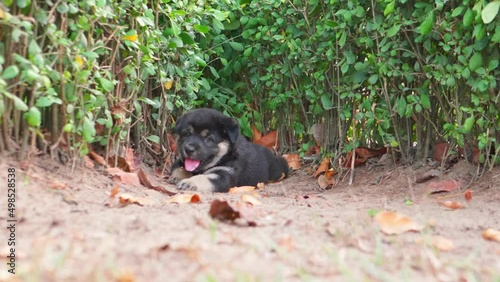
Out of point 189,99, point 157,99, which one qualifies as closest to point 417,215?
point 157,99

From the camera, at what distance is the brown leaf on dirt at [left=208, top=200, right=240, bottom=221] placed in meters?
4.02

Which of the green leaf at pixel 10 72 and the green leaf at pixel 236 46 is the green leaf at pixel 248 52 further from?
the green leaf at pixel 10 72

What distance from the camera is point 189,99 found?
782 centimetres

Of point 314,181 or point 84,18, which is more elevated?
point 84,18

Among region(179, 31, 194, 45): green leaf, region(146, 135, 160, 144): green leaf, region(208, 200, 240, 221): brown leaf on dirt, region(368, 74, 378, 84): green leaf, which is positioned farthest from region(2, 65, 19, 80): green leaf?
region(368, 74, 378, 84): green leaf

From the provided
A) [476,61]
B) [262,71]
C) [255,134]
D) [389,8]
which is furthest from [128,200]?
[255,134]

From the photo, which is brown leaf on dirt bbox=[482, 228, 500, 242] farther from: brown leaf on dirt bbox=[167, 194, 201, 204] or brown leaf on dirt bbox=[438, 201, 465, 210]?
brown leaf on dirt bbox=[167, 194, 201, 204]

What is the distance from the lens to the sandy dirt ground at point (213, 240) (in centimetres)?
302

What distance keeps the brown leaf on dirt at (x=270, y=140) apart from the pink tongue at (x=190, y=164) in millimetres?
1856

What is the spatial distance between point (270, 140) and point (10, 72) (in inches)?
197

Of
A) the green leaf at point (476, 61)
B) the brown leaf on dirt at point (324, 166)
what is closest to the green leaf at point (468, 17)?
the green leaf at point (476, 61)

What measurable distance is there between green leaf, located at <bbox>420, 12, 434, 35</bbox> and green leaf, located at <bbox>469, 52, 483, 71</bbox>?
0.42m

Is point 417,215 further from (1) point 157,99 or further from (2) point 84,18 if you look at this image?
(1) point 157,99

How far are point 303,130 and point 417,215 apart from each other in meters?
3.63
